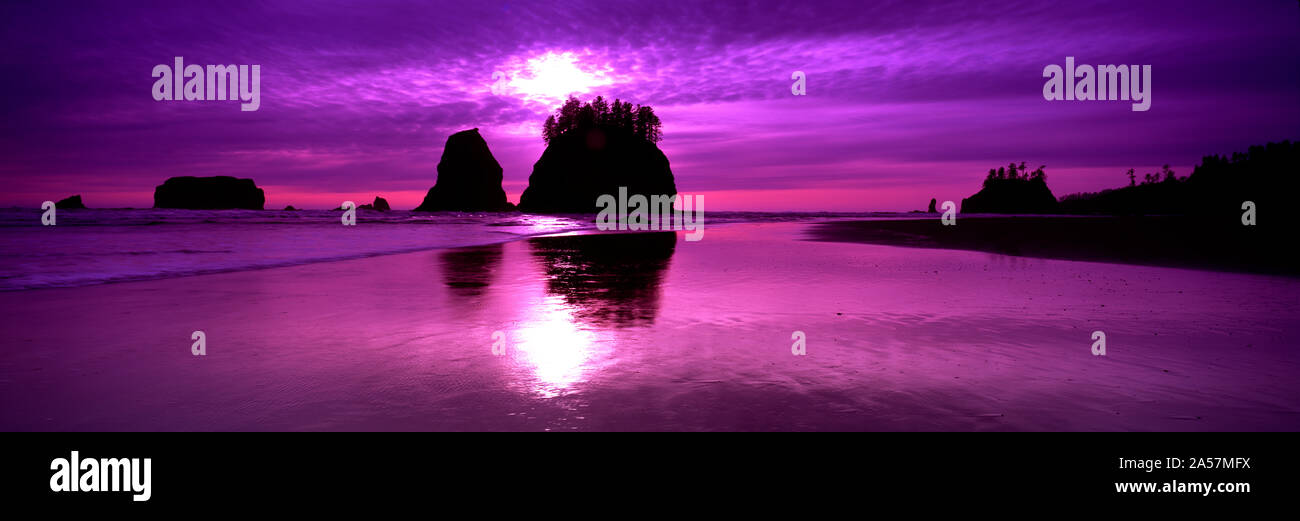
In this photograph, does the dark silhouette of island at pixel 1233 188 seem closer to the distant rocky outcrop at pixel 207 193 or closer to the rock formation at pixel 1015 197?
the rock formation at pixel 1015 197

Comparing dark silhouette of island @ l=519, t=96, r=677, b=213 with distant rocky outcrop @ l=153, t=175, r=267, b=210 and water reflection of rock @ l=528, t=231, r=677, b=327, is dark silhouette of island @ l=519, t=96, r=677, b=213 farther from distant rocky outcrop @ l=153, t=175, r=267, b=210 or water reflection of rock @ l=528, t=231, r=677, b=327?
water reflection of rock @ l=528, t=231, r=677, b=327

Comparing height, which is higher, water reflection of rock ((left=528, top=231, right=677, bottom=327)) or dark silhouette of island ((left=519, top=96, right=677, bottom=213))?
dark silhouette of island ((left=519, top=96, right=677, bottom=213))

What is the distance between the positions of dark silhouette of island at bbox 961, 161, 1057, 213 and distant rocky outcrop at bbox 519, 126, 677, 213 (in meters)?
96.5

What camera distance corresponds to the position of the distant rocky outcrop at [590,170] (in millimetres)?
110062

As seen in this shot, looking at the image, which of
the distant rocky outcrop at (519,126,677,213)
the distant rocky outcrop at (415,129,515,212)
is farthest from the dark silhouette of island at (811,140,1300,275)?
the distant rocky outcrop at (415,129,515,212)

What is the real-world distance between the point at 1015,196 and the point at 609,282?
172914mm

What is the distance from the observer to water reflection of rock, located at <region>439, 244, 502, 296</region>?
10.6 m
